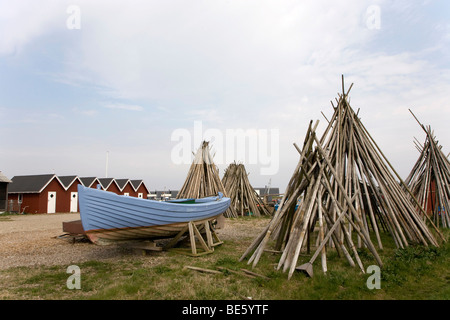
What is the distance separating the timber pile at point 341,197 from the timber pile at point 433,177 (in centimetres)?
408

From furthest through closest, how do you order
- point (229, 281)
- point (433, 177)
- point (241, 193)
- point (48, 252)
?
point (241, 193), point (433, 177), point (48, 252), point (229, 281)

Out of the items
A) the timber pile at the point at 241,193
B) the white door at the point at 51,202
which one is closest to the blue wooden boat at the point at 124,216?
the timber pile at the point at 241,193

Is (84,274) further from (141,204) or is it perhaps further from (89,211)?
(141,204)

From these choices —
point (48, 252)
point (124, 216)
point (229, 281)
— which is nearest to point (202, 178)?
point (48, 252)

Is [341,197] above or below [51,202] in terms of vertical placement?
above

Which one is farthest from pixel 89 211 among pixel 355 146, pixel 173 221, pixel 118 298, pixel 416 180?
pixel 416 180

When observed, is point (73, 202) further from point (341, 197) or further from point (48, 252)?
point (341, 197)

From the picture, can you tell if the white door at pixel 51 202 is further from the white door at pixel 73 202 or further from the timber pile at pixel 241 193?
the timber pile at pixel 241 193

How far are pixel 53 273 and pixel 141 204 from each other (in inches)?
89.3

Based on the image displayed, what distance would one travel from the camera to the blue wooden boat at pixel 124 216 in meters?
7.06

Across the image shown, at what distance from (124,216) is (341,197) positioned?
5.54 m

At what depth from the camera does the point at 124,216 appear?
718 centimetres

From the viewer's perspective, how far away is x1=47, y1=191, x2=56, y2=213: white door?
1086 inches

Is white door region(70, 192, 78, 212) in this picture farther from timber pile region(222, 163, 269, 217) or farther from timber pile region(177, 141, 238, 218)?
timber pile region(177, 141, 238, 218)
